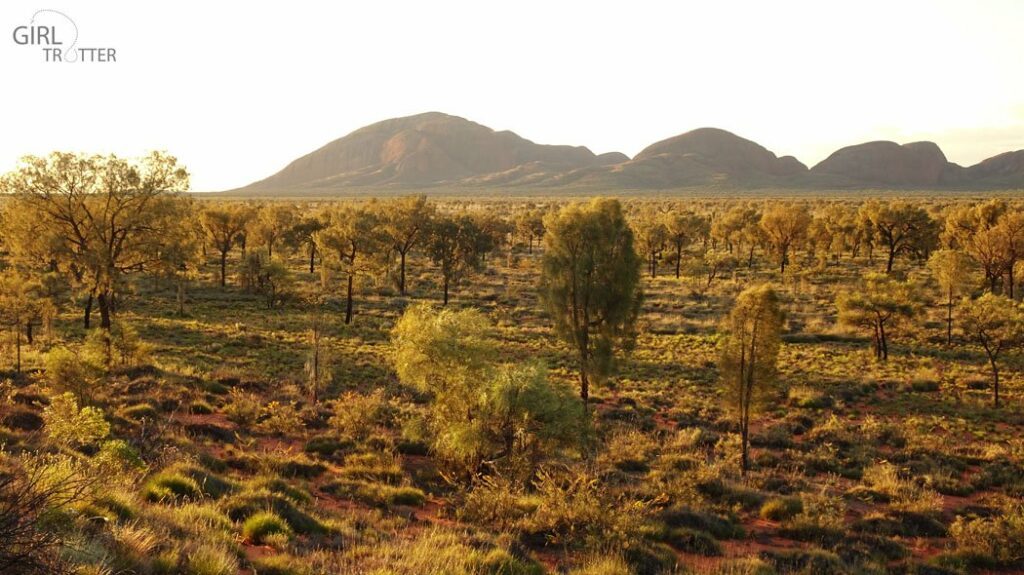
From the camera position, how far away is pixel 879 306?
3434 centimetres

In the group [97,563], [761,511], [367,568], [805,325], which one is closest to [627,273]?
[761,511]

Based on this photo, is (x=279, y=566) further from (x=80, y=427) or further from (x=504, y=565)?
(x=80, y=427)

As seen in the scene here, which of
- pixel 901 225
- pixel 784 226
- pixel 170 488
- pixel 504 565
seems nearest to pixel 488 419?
pixel 504 565

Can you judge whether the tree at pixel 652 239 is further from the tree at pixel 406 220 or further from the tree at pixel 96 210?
the tree at pixel 96 210

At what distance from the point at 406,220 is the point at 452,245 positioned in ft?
15.6

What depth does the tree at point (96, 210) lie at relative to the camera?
30.3m

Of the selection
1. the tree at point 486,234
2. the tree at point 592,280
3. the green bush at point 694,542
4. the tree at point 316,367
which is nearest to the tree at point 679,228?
the tree at point 486,234

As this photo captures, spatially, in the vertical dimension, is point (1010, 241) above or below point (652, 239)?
below

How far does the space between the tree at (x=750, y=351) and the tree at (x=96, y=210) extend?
Answer: 30099 millimetres

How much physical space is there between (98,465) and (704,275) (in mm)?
61013

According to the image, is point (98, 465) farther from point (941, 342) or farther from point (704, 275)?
point (704, 275)

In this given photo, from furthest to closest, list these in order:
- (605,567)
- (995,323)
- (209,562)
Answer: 1. (995,323)
2. (605,567)
3. (209,562)

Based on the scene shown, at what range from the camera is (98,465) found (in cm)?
1145

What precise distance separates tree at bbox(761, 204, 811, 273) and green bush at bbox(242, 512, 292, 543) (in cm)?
6413
